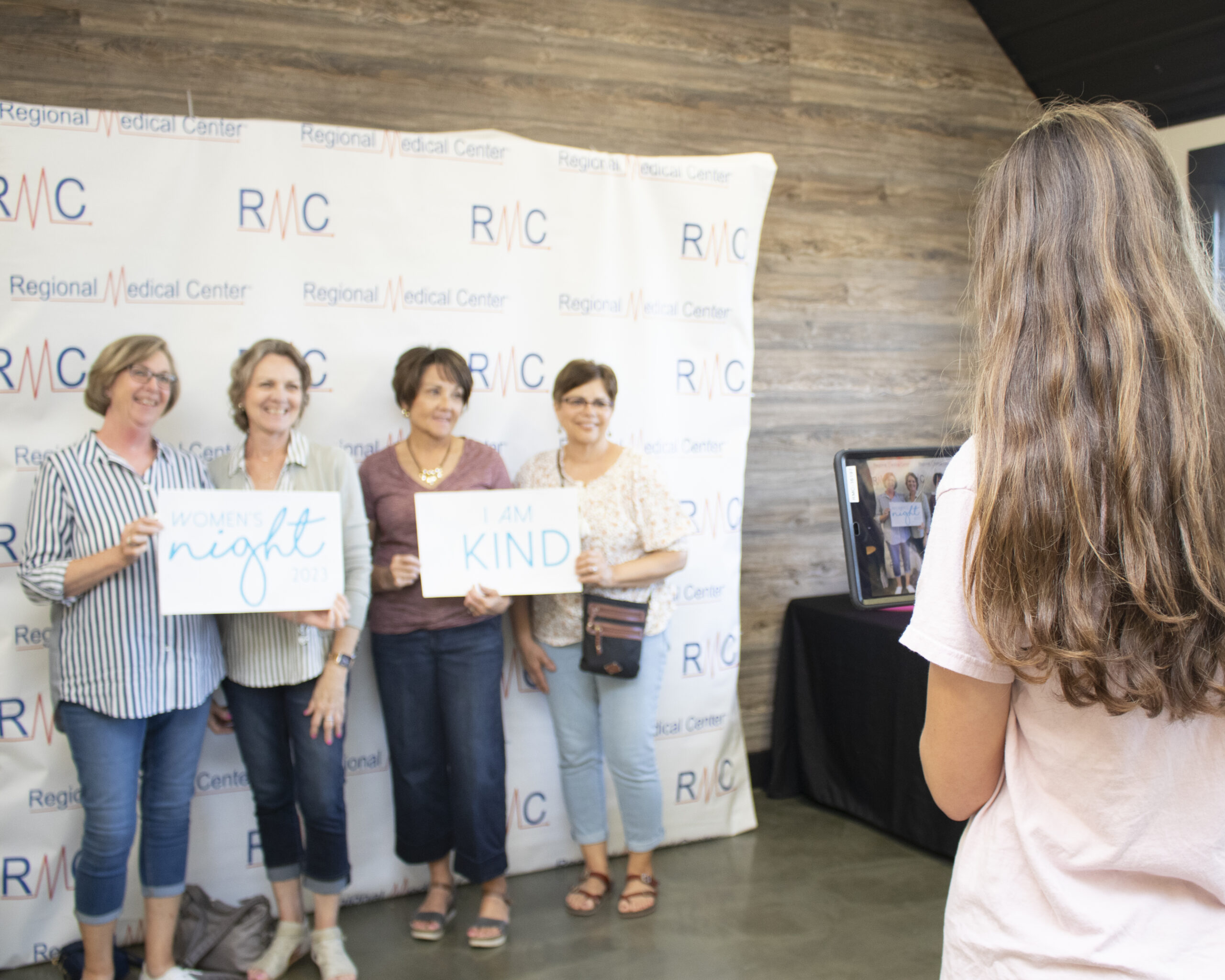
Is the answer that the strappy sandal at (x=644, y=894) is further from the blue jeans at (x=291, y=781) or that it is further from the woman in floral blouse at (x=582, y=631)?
the blue jeans at (x=291, y=781)

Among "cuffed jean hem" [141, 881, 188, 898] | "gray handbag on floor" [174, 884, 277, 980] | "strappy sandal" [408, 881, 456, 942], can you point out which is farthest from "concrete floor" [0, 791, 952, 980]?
"cuffed jean hem" [141, 881, 188, 898]

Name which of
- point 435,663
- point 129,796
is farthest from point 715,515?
point 129,796

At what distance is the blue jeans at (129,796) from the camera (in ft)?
6.79

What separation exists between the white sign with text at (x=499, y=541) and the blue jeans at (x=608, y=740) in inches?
13.6

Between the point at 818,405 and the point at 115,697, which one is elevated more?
the point at 818,405

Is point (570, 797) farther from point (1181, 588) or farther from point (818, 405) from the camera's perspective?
point (1181, 588)

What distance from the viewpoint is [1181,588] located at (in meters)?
0.72

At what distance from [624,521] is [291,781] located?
1162mm

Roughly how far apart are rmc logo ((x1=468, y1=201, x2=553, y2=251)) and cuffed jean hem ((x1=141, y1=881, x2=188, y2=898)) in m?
2.02

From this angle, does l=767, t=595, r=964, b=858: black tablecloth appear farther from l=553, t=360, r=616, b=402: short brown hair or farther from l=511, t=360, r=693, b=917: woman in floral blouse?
l=553, t=360, r=616, b=402: short brown hair

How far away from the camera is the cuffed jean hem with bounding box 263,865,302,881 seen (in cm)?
239

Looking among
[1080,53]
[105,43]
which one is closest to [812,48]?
[1080,53]

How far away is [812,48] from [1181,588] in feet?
11.4

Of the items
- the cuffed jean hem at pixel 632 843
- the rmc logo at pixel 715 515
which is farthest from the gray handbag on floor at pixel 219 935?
the rmc logo at pixel 715 515
